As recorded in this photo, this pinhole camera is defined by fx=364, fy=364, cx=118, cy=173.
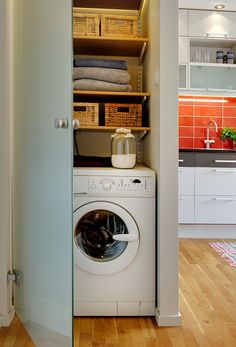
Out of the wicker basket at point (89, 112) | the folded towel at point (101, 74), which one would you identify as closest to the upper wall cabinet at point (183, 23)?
the folded towel at point (101, 74)

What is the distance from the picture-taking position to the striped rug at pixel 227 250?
326cm

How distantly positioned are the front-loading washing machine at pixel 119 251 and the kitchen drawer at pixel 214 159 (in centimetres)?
197

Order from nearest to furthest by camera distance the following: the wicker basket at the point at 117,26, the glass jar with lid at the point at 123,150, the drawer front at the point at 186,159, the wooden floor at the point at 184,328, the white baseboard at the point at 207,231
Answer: the wooden floor at the point at 184,328 < the glass jar with lid at the point at 123,150 < the wicker basket at the point at 117,26 < the drawer front at the point at 186,159 < the white baseboard at the point at 207,231

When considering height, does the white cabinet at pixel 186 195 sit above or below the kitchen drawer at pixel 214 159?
below

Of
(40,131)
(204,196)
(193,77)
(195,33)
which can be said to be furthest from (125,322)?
(195,33)

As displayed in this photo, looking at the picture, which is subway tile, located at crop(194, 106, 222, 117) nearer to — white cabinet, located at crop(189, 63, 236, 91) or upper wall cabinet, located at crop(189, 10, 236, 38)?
white cabinet, located at crop(189, 63, 236, 91)

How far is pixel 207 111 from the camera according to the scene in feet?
15.4

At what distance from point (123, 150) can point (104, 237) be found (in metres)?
0.55

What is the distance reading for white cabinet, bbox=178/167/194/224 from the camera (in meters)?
4.00

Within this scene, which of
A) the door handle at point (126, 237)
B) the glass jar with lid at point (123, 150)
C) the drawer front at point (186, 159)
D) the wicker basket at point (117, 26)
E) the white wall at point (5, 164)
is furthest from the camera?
the drawer front at point (186, 159)

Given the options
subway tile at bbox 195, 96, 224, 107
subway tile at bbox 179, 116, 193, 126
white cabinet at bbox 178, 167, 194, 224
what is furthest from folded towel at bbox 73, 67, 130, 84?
subway tile at bbox 195, 96, 224, 107

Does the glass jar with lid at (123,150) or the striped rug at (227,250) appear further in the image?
the striped rug at (227,250)

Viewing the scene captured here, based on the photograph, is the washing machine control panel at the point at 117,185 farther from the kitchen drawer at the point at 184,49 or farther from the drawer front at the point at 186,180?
the kitchen drawer at the point at 184,49

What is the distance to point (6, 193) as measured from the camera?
198cm
